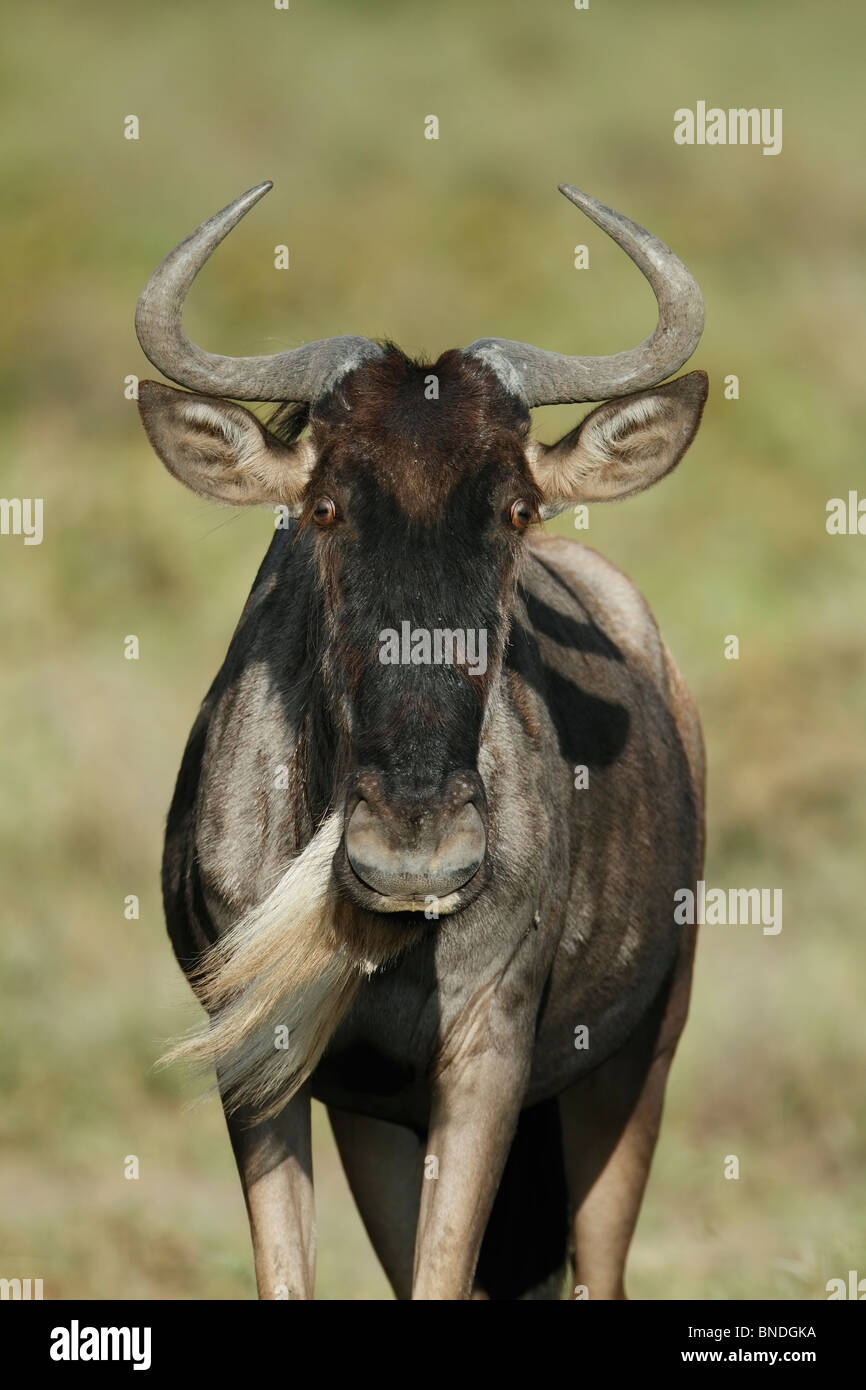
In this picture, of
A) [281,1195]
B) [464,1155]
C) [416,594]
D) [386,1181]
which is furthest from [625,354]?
[386,1181]

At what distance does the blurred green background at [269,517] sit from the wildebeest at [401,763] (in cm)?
57

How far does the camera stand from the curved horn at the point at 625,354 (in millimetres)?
6609

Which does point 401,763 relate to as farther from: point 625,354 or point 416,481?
point 625,354

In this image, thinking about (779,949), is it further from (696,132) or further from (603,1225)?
(696,132)

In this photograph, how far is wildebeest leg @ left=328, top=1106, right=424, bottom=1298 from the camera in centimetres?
804

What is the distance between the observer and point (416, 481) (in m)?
6.07

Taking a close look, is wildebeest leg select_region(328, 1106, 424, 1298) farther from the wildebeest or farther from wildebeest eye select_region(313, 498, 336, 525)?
wildebeest eye select_region(313, 498, 336, 525)

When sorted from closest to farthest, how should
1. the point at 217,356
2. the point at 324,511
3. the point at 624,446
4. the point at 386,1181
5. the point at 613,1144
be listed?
the point at 324,511 → the point at 217,356 → the point at 624,446 → the point at 386,1181 → the point at 613,1144

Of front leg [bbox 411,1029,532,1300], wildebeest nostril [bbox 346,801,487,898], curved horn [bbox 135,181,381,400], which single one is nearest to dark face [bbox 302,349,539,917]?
wildebeest nostril [bbox 346,801,487,898]

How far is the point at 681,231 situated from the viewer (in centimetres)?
3038

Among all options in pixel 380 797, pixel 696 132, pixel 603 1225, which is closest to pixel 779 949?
pixel 603 1225

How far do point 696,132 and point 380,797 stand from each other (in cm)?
2985

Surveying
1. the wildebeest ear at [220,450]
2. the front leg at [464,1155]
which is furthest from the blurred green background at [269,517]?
the wildebeest ear at [220,450]

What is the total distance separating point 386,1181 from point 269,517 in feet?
46.2
